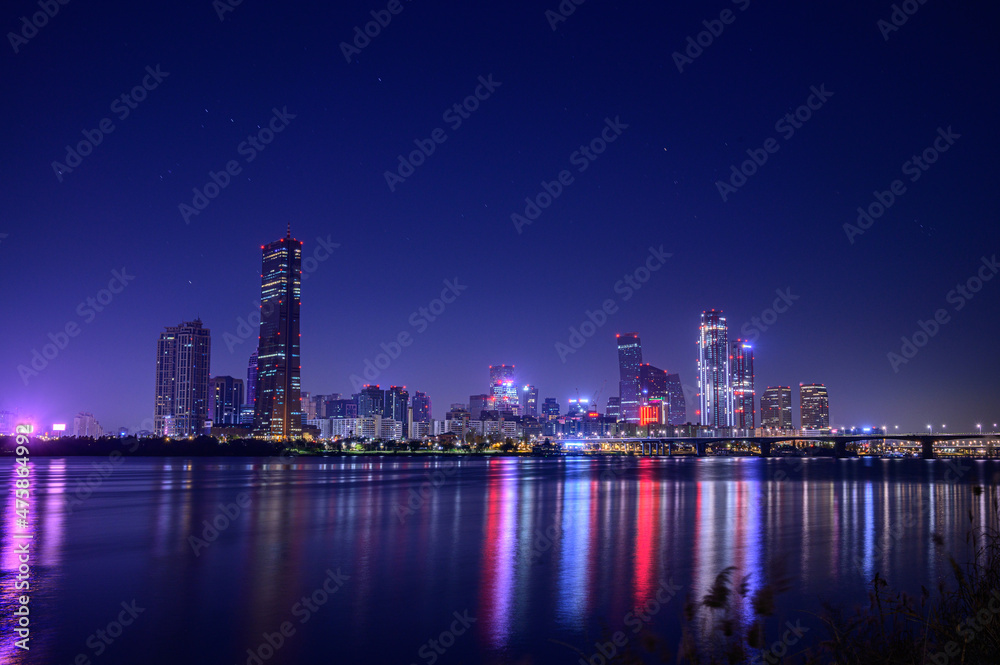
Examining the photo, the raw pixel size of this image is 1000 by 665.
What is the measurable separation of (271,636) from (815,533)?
899 inches

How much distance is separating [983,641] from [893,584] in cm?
1306

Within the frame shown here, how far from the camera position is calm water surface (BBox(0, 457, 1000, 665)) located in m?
13.5

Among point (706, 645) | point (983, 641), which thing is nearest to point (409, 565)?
point (706, 645)

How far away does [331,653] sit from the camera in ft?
42.1

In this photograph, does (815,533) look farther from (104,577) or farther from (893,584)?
(104,577)

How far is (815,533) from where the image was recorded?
2909 centimetres

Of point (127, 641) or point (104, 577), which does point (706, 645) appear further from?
point (104, 577)

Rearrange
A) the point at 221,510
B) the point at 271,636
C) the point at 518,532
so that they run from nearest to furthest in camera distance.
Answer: the point at 271,636 < the point at 518,532 < the point at 221,510

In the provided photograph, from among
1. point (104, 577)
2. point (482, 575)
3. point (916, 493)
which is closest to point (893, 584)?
point (482, 575)

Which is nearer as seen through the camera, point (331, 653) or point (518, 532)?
point (331, 653)

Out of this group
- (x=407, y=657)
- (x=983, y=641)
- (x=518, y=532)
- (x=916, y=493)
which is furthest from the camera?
(x=916, y=493)

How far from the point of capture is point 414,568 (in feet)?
68.4

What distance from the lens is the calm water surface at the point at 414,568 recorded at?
13.5m

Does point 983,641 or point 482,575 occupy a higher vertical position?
point 983,641
